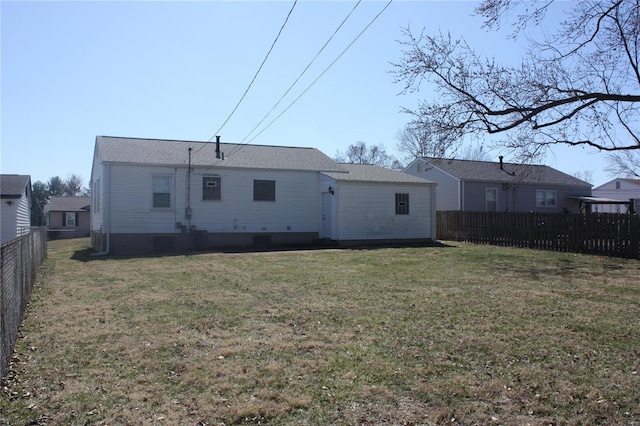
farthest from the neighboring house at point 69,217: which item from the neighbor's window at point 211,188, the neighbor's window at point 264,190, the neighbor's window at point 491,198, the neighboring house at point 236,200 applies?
the neighbor's window at point 491,198

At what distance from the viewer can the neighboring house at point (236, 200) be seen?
1962cm

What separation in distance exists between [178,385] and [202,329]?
2123 millimetres

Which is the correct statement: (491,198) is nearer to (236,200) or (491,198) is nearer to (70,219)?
(236,200)

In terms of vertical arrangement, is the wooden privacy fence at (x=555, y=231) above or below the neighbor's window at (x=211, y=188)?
below

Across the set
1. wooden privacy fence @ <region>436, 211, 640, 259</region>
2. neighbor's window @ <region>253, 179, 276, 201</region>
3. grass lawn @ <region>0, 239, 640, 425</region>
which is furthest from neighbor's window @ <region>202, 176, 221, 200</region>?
wooden privacy fence @ <region>436, 211, 640, 259</region>

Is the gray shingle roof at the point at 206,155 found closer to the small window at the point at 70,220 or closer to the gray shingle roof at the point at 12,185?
the gray shingle roof at the point at 12,185

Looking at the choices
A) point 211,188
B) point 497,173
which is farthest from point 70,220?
point 497,173

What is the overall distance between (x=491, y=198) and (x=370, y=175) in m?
10.8

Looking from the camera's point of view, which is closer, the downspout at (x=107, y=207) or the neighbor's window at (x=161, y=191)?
the downspout at (x=107, y=207)

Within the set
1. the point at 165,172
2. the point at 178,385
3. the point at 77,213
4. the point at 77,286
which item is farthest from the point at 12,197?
the point at 77,213

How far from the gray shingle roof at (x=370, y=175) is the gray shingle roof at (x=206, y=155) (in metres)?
0.85

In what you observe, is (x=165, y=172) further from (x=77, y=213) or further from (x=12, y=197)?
(x=77, y=213)

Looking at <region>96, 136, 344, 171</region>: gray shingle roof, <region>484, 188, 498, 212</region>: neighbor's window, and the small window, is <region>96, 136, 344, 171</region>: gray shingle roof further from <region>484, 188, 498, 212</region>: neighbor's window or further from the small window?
the small window

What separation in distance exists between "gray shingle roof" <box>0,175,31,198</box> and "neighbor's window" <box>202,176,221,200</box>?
9.43 metres
